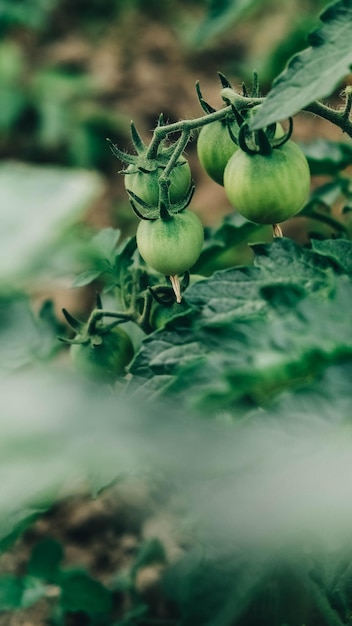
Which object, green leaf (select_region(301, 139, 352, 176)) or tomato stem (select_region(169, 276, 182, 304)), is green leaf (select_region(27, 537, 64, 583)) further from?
green leaf (select_region(301, 139, 352, 176))

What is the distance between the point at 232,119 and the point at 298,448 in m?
0.42

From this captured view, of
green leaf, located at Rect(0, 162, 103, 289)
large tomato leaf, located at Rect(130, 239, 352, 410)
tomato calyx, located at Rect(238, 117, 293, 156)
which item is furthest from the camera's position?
tomato calyx, located at Rect(238, 117, 293, 156)

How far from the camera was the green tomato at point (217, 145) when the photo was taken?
2.44ft

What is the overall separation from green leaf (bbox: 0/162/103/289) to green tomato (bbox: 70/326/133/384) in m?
0.56

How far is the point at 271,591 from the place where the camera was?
1009 mm

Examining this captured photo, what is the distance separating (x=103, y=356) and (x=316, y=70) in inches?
14.3

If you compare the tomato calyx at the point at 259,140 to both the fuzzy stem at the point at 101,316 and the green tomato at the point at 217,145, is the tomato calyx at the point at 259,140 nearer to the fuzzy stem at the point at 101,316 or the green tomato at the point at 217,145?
the green tomato at the point at 217,145

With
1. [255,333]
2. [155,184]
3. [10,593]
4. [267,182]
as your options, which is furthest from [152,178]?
[10,593]

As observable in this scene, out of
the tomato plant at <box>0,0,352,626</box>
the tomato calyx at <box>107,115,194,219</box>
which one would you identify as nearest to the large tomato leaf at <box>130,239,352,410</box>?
the tomato plant at <box>0,0,352,626</box>

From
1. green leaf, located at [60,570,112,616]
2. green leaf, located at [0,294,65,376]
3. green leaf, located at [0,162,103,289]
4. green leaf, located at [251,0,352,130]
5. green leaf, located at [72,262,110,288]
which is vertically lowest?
green leaf, located at [60,570,112,616]

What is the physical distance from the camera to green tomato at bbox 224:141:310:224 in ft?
2.25

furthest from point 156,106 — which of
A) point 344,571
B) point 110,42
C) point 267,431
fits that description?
point 267,431

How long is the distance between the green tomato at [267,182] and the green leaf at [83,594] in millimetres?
510

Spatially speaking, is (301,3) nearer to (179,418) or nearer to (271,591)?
(271,591)
